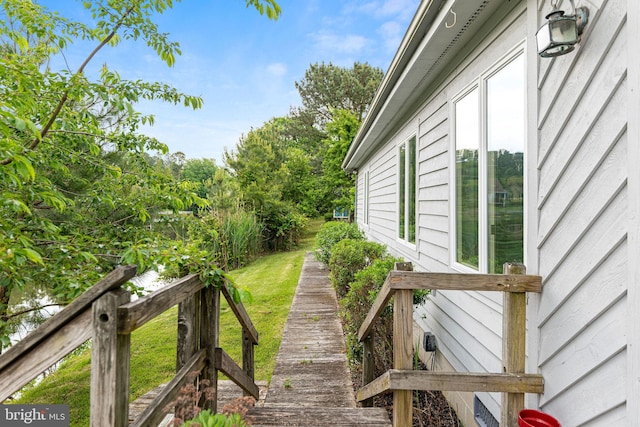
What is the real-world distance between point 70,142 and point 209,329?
226 centimetres

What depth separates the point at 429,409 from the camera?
2812 millimetres

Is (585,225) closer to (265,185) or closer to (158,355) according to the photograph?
(158,355)

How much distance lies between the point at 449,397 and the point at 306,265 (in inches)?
260

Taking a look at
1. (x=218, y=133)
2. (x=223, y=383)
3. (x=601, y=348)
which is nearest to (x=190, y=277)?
(x=601, y=348)

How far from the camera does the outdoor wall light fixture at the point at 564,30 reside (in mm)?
1497

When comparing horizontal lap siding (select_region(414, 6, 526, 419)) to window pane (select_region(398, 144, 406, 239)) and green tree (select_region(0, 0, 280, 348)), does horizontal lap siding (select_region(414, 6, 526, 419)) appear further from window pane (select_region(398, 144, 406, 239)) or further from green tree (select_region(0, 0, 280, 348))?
green tree (select_region(0, 0, 280, 348))

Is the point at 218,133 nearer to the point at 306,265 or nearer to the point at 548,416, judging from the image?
the point at 306,265

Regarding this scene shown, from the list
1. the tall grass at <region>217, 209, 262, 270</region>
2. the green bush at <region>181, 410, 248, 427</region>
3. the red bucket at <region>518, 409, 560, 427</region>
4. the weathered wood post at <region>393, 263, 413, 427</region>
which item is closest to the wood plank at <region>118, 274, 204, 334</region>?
the green bush at <region>181, 410, 248, 427</region>

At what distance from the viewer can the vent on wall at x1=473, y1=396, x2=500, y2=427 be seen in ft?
7.29

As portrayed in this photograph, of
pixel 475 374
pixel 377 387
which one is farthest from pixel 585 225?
pixel 377 387

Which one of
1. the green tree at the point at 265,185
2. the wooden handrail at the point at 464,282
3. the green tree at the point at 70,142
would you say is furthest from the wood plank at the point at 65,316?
the green tree at the point at 265,185

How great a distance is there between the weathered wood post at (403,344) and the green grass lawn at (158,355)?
1.20 metres

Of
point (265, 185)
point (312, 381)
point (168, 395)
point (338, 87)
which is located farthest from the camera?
point (338, 87)

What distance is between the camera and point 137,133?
10.9ft
